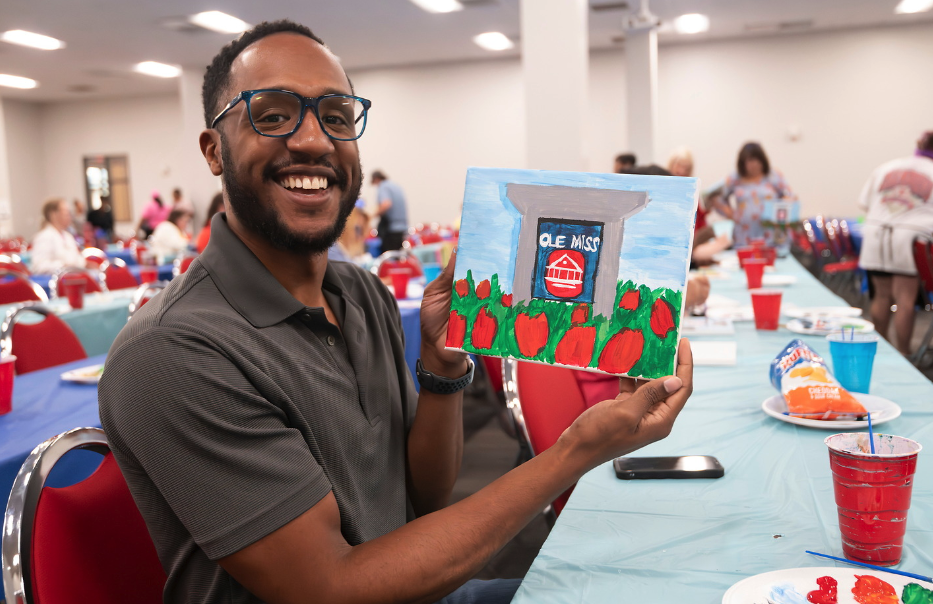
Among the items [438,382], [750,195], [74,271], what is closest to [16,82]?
[74,271]

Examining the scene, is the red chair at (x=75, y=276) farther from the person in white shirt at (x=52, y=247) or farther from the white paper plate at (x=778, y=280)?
the white paper plate at (x=778, y=280)

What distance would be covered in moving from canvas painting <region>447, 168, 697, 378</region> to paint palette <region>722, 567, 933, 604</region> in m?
0.27

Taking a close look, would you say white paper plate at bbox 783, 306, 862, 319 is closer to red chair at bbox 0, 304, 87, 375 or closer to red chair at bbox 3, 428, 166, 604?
red chair at bbox 3, 428, 166, 604

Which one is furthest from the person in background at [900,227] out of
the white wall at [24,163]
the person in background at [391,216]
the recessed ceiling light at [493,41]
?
the white wall at [24,163]

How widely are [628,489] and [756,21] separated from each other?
10111mm

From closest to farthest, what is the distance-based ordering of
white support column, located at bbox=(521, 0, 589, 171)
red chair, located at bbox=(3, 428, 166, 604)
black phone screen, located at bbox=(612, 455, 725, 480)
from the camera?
1. red chair, located at bbox=(3, 428, 166, 604)
2. black phone screen, located at bbox=(612, 455, 725, 480)
3. white support column, located at bbox=(521, 0, 589, 171)

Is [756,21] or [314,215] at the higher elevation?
[756,21]

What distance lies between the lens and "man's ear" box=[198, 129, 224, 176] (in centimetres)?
113

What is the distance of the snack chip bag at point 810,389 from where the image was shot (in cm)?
133

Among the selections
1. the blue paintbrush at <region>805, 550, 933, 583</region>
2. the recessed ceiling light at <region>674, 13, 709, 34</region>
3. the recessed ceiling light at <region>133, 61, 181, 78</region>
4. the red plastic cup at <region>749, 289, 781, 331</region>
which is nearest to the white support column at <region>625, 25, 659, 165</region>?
the recessed ceiling light at <region>674, 13, 709, 34</region>

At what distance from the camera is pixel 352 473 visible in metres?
1.04

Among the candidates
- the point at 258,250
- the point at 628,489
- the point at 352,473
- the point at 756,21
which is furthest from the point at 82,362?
the point at 756,21

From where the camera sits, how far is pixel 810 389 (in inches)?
54.1

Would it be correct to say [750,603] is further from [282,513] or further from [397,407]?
[397,407]
